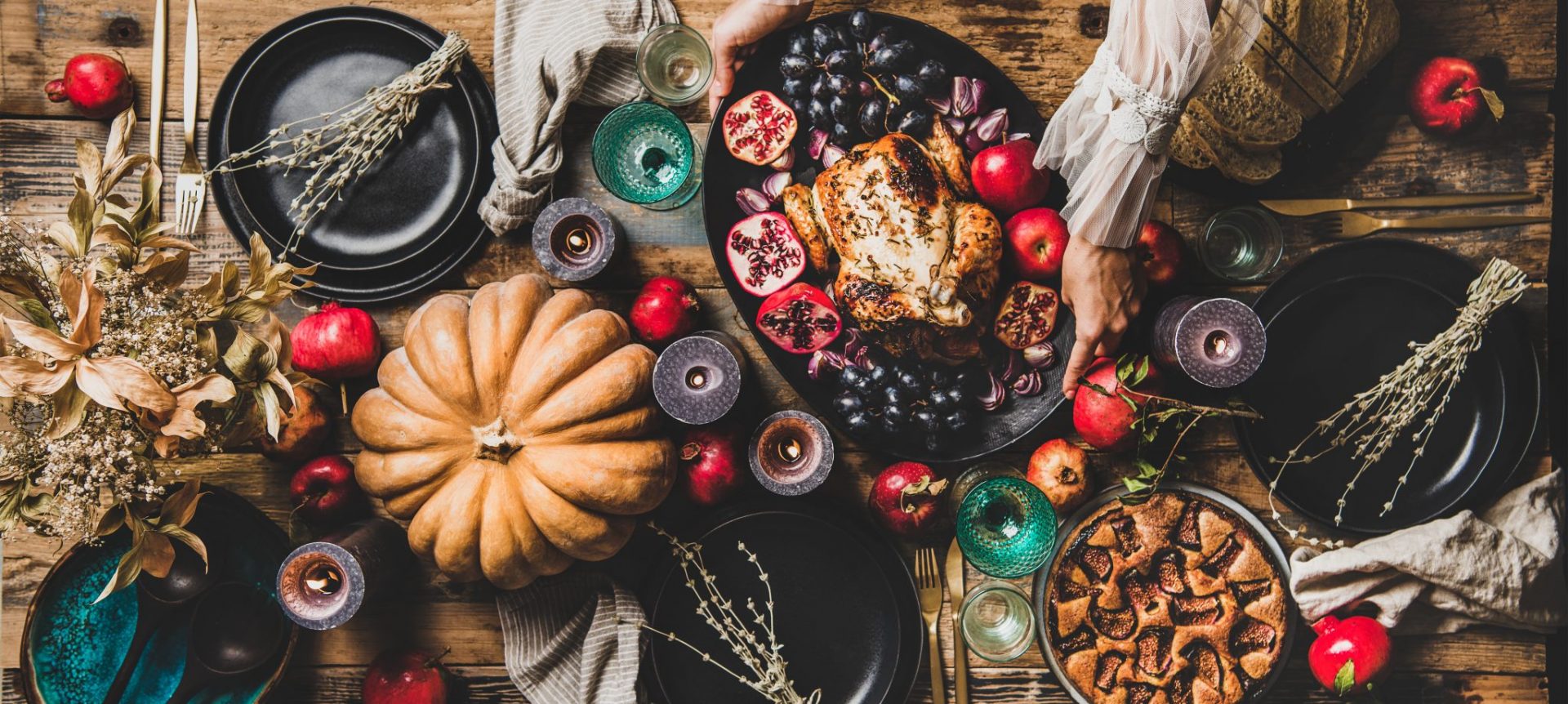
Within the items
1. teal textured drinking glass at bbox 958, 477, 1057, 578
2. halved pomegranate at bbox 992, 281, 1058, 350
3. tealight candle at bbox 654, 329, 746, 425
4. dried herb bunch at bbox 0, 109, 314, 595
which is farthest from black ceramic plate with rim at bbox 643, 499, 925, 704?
dried herb bunch at bbox 0, 109, 314, 595

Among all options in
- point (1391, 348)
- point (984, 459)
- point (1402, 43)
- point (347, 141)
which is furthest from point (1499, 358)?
point (347, 141)

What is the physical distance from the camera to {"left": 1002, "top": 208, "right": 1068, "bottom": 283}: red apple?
65.3 inches

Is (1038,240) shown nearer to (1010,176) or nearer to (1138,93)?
(1010,176)

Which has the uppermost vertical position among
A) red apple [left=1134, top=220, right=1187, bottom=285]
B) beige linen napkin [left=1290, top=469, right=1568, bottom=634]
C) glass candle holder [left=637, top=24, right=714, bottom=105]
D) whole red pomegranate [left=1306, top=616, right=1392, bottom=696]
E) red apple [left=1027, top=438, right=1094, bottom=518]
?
glass candle holder [left=637, top=24, right=714, bottom=105]

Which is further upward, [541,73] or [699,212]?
[541,73]

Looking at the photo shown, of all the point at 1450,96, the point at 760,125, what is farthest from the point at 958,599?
the point at 1450,96

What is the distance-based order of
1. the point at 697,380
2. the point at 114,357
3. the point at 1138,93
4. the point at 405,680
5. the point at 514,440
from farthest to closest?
the point at 405,680, the point at 697,380, the point at 514,440, the point at 1138,93, the point at 114,357

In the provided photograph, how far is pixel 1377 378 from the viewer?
1.77m

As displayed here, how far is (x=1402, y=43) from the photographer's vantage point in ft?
5.71

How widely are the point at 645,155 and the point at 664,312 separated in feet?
1.10

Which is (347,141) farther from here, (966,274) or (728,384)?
(966,274)

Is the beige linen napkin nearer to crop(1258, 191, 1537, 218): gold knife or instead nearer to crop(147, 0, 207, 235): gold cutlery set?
crop(1258, 191, 1537, 218): gold knife

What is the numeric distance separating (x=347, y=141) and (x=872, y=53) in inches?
43.1

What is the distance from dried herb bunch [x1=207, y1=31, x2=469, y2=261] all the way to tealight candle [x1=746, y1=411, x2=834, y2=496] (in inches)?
38.8
